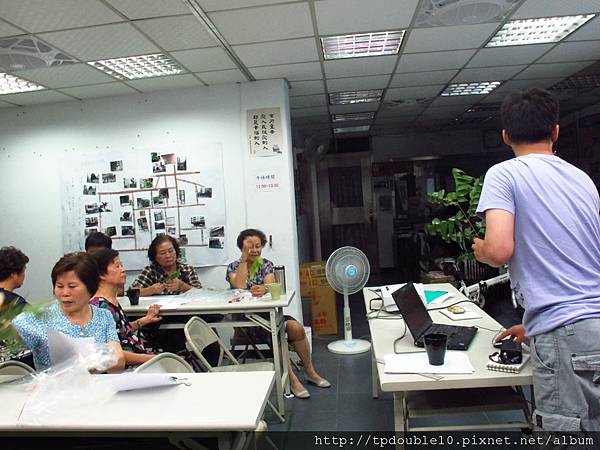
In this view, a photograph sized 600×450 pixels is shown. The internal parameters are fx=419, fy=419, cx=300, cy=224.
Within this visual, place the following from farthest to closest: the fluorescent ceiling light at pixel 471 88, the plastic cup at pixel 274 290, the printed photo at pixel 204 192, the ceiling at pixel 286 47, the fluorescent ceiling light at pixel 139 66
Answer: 1. the fluorescent ceiling light at pixel 471 88
2. the printed photo at pixel 204 192
3. the fluorescent ceiling light at pixel 139 66
4. the plastic cup at pixel 274 290
5. the ceiling at pixel 286 47

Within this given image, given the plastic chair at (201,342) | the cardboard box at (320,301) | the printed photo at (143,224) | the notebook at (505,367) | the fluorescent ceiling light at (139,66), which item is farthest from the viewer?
the cardboard box at (320,301)

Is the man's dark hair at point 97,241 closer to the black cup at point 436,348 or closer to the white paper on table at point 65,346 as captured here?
the white paper on table at point 65,346

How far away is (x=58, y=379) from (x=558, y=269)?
5.49 feet

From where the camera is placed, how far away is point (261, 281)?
3.41 m

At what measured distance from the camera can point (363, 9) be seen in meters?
2.71

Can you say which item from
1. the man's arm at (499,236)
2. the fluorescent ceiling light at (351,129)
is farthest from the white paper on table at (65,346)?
the fluorescent ceiling light at (351,129)

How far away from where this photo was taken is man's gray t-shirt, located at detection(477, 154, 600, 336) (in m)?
1.33

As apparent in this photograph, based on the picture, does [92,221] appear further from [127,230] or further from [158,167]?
[158,167]

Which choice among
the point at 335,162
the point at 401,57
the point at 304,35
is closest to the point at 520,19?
the point at 401,57

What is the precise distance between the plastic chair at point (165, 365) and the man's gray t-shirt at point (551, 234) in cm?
132

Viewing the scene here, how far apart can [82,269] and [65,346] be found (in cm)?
50

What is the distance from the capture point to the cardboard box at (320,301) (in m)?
4.55

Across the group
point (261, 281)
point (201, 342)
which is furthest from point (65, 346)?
point (261, 281)

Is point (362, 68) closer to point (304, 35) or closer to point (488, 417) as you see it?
point (304, 35)
